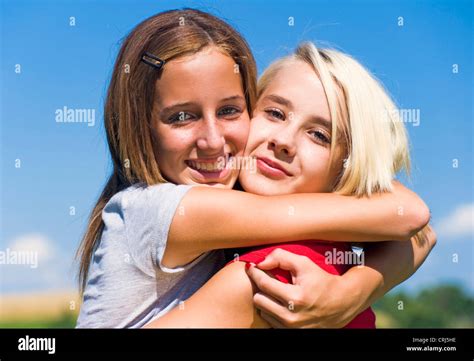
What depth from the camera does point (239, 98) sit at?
3.30m

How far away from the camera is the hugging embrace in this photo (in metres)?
2.92

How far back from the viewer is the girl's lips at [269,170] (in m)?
3.17

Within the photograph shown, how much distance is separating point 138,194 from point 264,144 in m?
0.68

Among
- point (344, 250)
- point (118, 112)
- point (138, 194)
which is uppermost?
point (118, 112)

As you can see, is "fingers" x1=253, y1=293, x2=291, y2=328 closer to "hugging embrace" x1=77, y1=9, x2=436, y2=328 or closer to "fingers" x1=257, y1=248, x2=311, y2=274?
"hugging embrace" x1=77, y1=9, x2=436, y2=328

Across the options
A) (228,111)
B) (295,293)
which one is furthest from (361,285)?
(228,111)

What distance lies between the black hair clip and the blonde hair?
0.77 m

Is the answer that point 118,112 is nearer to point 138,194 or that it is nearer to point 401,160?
point 138,194

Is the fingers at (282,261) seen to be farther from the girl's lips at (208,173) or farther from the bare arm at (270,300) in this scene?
the girl's lips at (208,173)

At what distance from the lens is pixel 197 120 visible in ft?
10.5

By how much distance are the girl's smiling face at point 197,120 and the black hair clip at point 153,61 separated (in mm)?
33

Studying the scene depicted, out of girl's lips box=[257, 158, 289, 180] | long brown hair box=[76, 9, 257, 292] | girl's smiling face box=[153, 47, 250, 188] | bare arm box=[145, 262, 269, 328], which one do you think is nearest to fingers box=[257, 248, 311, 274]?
bare arm box=[145, 262, 269, 328]

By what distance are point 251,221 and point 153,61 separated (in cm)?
94
